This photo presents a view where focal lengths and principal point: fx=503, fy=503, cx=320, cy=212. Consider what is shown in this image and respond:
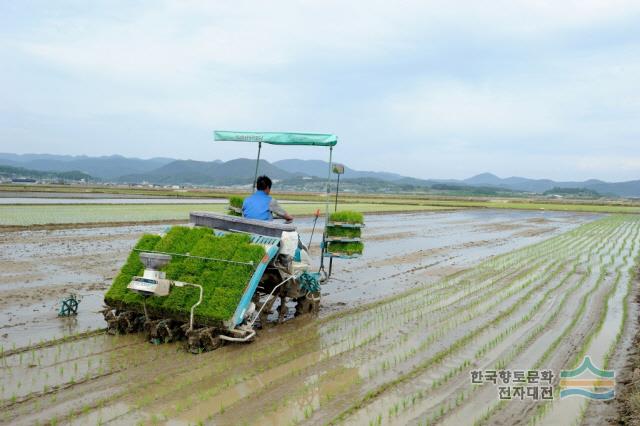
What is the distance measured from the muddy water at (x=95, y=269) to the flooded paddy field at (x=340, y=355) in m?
0.05

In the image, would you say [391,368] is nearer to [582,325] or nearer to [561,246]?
[582,325]

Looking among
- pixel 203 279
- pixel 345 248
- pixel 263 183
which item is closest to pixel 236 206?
pixel 263 183

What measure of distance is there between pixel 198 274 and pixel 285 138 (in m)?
2.65

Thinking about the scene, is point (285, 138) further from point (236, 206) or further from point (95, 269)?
point (95, 269)

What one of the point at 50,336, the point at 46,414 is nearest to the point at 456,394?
the point at 46,414

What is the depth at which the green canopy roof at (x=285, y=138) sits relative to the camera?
757 cm

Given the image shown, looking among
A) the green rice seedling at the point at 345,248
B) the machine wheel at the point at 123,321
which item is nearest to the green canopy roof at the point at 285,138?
the green rice seedling at the point at 345,248

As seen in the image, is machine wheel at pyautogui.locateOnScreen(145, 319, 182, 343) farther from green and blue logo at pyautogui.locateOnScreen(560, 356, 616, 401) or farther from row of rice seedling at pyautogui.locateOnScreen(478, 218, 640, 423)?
green and blue logo at pyautogui.locateOnScreen(560, 356, 616, 401)

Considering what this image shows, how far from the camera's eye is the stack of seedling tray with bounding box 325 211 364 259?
8.17m

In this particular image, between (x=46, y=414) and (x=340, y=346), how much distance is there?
328 centimetres

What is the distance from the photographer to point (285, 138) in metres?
7.62

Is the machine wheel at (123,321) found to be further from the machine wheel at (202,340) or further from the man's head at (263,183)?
the man's head at (263,183)

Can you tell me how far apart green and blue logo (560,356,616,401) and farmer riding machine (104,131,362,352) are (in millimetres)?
3343

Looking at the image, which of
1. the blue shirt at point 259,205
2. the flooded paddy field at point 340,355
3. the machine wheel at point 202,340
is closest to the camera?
the flooded paddy field at point 340,355
